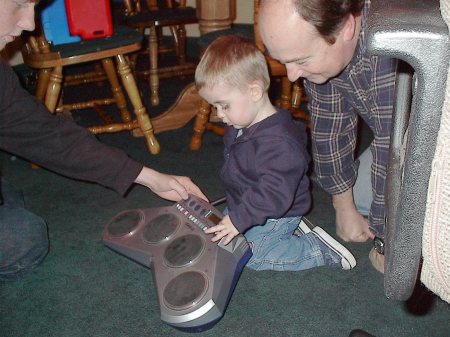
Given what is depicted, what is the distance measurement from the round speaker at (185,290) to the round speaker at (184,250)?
4cm

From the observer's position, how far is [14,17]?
0.87m

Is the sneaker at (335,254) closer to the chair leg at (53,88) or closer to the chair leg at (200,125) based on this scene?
the chair leg at (200,125)

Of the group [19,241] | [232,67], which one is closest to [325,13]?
[232,67]

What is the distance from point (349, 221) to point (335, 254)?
0.43ft

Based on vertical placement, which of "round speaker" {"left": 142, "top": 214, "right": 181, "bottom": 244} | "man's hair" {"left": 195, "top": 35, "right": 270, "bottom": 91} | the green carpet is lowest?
the green carpet

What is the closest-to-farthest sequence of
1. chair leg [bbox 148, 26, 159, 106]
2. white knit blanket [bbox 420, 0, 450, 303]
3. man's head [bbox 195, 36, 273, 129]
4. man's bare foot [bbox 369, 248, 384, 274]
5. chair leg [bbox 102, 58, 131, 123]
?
white knit blanket [bbox 420, 0, 450, 303] < man's head [bbox 195, 36, 273, 129] < man's bare foot [bbox 369, 248, 384, 274] < chair leg [bbox 102, 58, 131, 123] < chair leg [bbox 148, 26, 159, 106]

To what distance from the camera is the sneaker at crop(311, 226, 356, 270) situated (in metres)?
1.12

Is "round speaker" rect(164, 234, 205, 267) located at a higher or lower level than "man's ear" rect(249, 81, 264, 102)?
lower

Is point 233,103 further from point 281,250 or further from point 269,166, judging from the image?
point 281,250

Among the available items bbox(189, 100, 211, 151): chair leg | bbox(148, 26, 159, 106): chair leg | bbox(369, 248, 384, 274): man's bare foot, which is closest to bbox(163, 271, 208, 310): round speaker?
bbox(369, 248, 384, 274): man's bare foot

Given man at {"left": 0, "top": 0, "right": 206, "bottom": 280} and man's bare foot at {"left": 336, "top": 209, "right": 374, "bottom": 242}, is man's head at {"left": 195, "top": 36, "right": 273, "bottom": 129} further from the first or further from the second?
man's bare foot at {"left": 336, "top": 209, "right": 374, "bottom": 242}

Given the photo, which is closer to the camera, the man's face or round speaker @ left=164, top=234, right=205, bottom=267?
the man's face

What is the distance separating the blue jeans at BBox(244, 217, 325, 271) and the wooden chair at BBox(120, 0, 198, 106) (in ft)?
4.12

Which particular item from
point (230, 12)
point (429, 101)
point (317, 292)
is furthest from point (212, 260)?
point (230, 12)
